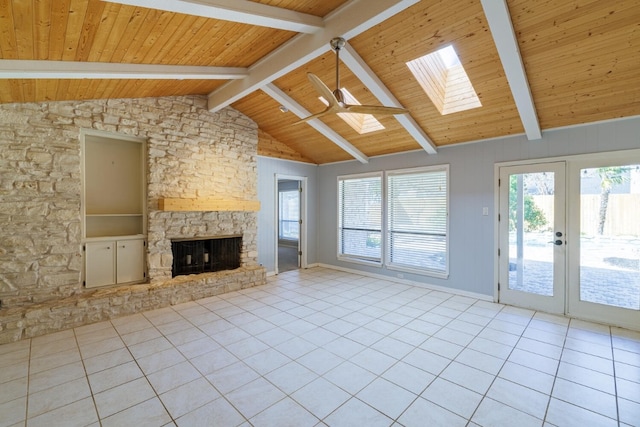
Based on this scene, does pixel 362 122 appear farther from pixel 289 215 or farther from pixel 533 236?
pixel 289 215

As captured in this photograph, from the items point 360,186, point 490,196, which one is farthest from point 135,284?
point 490,196

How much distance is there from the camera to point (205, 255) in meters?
5.25

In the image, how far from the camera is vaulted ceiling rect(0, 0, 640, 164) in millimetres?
2379

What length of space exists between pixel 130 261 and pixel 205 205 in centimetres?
140

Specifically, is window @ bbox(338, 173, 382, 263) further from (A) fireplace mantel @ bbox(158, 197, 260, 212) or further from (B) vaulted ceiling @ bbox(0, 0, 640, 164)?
(A) fireplace mantel @ bbox(158, 197, 260, 212)

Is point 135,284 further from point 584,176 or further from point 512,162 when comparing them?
point 584,176

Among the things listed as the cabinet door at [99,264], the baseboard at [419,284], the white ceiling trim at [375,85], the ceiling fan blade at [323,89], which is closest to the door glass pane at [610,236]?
the baseboard at [419,284]

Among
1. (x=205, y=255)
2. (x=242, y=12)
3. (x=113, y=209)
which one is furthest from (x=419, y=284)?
(x=113, y=209)

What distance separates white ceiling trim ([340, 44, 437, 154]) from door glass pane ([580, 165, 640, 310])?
7.38ft

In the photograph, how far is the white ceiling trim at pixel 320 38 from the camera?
2.59 m

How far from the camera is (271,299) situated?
4.63m

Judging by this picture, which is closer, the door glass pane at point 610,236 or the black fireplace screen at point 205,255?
the door glass pane at point 610,236

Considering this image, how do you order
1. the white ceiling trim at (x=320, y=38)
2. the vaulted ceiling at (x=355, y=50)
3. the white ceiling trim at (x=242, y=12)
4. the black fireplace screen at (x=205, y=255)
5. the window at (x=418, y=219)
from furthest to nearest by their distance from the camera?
the window at (x=418, y=219) < the black fireplace screen at (x=205, y=255) < the white ceiling trim at (x=320, y=38) < the vaulted ceiling at (x=355, y=50) < the white ceiling trim at (x=242, y=12)

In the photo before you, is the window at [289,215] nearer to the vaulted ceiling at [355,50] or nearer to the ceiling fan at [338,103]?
the vaulted ceiling at [355,50]
